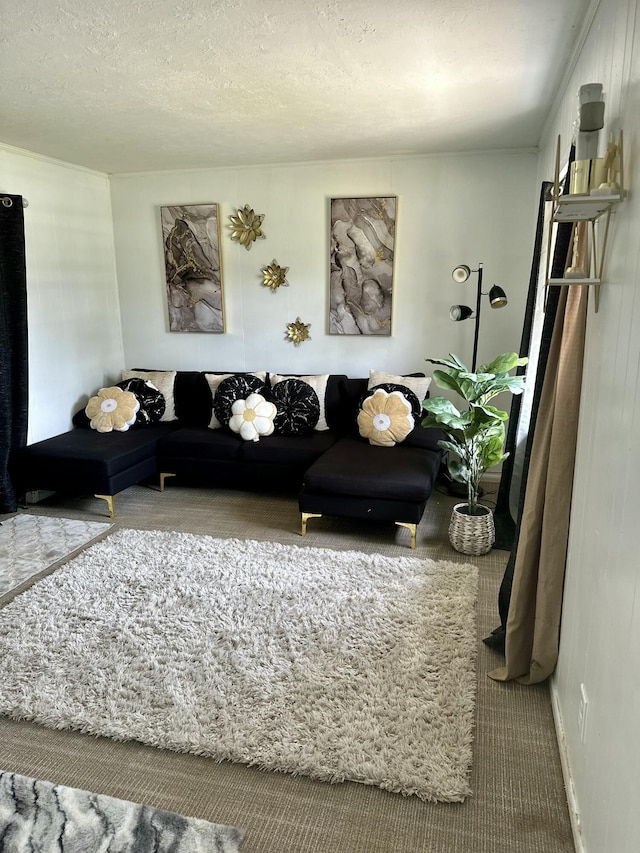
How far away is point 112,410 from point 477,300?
2.87 m

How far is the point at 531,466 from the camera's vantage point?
2137 mm

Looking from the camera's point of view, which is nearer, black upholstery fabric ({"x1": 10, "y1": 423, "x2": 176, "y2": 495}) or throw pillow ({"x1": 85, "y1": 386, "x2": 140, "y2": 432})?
black upholstery fabric ({"x1": 10, "y1": 423, "x2": 176, "y2": 495})

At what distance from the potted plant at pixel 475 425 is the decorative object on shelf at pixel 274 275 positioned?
1.83 m

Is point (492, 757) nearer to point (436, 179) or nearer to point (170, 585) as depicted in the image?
point (170, 585)

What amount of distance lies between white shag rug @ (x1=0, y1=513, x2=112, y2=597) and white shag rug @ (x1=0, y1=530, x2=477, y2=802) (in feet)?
0.64

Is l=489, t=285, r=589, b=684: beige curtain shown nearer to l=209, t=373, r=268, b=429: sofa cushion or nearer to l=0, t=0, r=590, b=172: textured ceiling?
l=0, t=0, r=590, b=172: textured ceiling

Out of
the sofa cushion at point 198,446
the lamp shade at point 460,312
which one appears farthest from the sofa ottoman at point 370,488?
the lamp shade at point 460,312

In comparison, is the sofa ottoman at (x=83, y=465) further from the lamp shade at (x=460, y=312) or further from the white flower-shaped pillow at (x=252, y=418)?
the lamp shade at (x=460, y=312)

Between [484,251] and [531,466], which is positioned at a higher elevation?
[484,251]

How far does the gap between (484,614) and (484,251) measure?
274 centimetres

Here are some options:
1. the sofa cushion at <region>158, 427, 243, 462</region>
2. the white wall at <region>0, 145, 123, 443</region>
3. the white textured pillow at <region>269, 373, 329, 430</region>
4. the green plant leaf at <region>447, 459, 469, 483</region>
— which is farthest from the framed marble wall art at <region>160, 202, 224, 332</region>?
the green plant leaf at <region>447, 459, 469, 483</region>

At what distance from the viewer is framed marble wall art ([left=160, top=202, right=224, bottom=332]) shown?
4.73 metres

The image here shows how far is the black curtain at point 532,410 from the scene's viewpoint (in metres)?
1.99

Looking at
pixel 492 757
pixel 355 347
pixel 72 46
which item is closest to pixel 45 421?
pixel 355 347
